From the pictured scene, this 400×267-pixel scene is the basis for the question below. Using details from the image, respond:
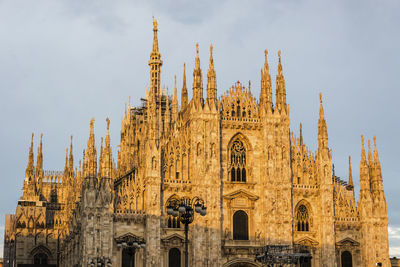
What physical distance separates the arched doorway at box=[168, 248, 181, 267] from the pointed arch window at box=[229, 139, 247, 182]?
28.7ft

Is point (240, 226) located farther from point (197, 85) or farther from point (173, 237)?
point (197, 85)

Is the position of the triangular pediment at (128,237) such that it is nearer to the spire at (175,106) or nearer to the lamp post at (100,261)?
the lamp post at (100,261)

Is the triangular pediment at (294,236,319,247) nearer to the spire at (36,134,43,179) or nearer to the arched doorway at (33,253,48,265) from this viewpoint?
the arched doorway at (33,253,48,265)

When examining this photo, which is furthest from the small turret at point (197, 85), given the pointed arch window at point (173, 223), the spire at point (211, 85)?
the pointed arch window at point (173, 223)

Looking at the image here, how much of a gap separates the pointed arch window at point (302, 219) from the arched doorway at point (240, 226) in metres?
5.13

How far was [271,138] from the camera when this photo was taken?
60.4 meters

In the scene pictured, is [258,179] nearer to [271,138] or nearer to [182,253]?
[271,138]

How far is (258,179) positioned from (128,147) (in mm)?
26105

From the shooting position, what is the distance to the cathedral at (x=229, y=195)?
181 ft

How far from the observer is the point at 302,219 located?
199ft

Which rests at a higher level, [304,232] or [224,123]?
[224,123]

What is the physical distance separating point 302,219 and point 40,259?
134ft

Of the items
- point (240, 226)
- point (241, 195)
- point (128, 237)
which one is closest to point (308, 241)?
point (240, 226)

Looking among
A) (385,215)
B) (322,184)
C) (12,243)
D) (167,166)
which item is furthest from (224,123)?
(12,243)
